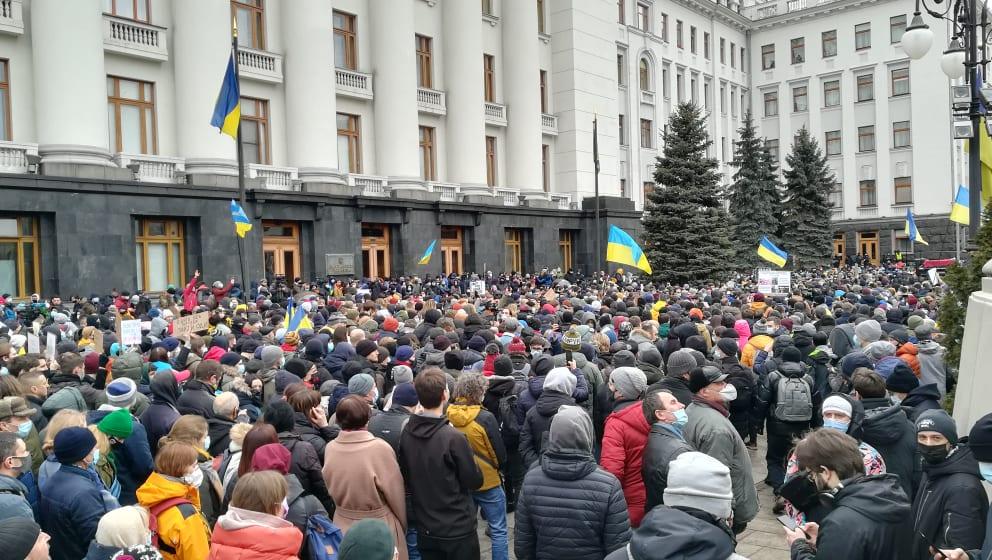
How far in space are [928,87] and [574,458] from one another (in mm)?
57552

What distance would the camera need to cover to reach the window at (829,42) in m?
56.7

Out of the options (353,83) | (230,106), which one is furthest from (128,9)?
(230,106)

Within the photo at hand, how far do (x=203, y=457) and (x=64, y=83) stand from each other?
798 inches

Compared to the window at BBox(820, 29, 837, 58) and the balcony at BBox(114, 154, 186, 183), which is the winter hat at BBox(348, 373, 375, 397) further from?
the window at BBox(820, 29, 837, 58)

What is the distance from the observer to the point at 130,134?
79.4 feet

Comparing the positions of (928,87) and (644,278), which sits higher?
(928,87)

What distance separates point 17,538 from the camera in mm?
3244

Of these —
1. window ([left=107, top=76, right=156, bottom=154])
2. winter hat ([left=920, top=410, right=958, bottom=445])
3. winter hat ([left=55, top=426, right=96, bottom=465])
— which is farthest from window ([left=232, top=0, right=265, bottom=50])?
winter hat ([left=920, top=410, right=958, bottom=445])

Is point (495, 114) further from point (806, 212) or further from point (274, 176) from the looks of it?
point (806, 212)

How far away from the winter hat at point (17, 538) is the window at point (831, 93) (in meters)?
61.6

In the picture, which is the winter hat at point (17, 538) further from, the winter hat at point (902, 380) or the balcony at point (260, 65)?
the balcony at point (260, 65)

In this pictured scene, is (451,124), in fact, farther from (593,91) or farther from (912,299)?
(912,299)

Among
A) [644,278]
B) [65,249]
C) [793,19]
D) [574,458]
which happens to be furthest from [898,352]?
[793,19]

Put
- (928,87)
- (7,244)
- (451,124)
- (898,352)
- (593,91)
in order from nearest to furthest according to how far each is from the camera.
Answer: (898,352)
(7,244)
(451,124)
(593,91)
(928,87)
